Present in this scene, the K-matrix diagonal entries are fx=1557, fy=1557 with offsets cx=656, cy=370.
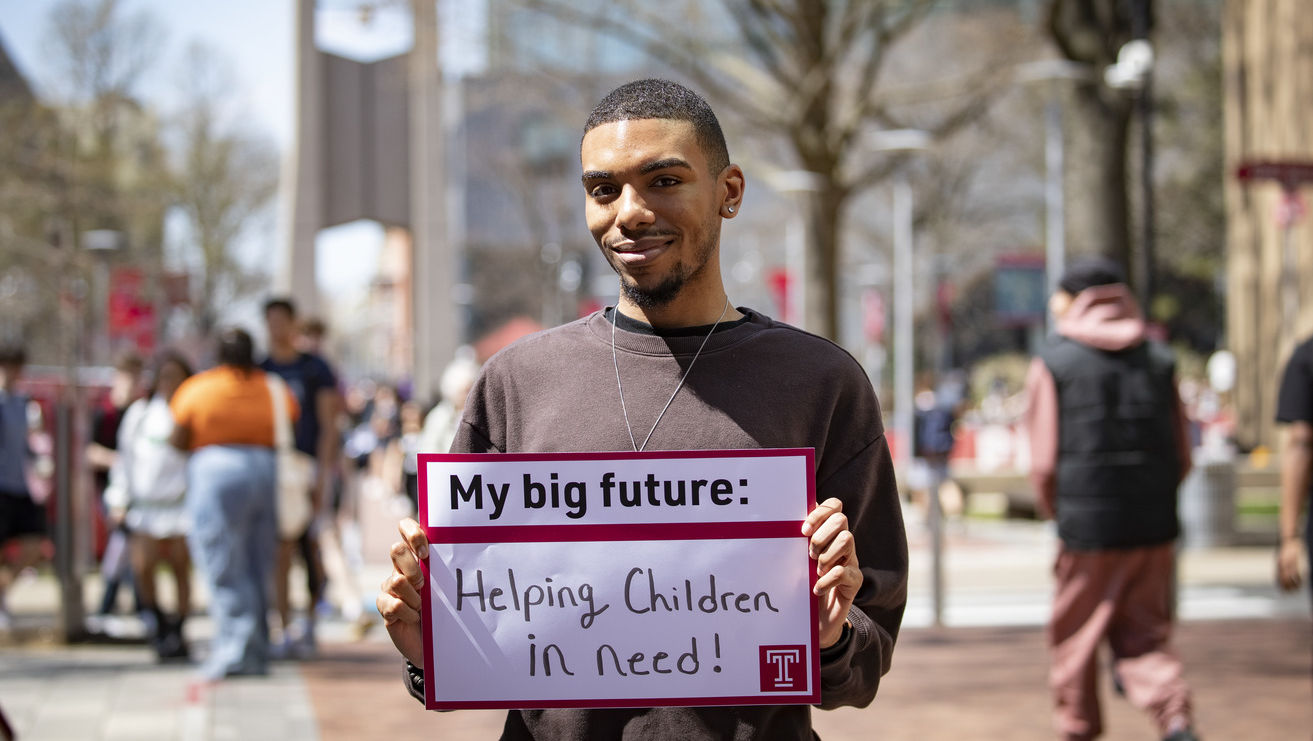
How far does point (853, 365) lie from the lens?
2.67 meters

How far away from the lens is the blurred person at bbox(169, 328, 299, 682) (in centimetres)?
841

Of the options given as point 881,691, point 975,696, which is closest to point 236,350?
point 881,691

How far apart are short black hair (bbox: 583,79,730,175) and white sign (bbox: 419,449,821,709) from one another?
0.51 m

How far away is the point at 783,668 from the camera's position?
2.48 meters

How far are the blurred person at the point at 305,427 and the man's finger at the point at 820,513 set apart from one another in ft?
24.6

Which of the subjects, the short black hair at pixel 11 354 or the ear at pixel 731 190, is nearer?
the ear at pixel 731 190

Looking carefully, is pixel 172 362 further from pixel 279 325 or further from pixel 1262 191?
pixel 1262 191

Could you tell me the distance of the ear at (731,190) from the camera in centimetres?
263

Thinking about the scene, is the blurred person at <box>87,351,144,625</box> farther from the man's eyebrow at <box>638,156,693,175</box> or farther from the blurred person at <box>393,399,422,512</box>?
the man's eyebrow at <box>638,156,693,175</box>

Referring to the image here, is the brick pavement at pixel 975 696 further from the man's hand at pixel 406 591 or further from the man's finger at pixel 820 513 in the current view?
the man's finger at pixel 820 513

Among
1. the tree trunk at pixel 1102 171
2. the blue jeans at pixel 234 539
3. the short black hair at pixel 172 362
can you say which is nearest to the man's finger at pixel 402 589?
the blue jeans at pixel 234 539

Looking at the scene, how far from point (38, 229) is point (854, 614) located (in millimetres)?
30269

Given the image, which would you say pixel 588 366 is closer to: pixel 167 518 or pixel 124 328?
pixel 167 518

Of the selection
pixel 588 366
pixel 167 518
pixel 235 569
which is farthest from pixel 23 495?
pixel 588 366
